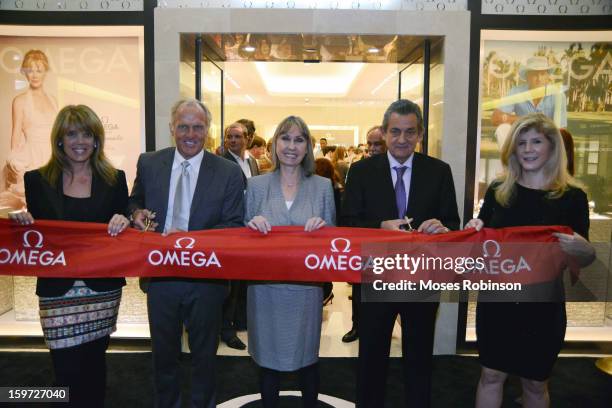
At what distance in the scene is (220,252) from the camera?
236cm

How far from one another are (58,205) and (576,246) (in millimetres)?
2549

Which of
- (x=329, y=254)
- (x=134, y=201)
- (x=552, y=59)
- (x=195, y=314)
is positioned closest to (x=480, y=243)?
(x=329, y=254)

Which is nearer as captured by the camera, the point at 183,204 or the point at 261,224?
the point at 261,224

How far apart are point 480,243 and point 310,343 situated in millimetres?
1021

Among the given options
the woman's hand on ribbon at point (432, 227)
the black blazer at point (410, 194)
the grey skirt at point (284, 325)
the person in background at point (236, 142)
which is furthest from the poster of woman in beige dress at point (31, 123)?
the woman's hand on ribbon at point (432, 227)

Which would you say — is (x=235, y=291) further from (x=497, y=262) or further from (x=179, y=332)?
(x=497, y=262)

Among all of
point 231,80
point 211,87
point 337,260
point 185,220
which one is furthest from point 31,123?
point 231,80

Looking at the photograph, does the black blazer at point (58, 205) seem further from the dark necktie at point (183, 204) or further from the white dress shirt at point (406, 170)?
the white dress shirt at point (406, 170)

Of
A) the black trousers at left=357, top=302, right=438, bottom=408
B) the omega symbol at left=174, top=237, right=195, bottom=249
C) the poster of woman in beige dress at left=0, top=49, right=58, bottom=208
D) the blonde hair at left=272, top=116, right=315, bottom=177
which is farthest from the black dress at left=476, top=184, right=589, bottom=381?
the poster of woman in beige dress at left=0, top=49, right=58, bottom=208

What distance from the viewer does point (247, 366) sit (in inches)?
149

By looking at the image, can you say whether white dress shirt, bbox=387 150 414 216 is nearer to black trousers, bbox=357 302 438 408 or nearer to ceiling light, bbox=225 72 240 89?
black trousers, bbox=357 302 438 408

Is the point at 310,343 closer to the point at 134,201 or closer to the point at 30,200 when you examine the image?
the point at 134,201

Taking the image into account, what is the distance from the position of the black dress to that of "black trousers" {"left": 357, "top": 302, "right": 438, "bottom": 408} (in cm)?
27

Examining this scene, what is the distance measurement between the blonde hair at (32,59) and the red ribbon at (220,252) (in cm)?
241
